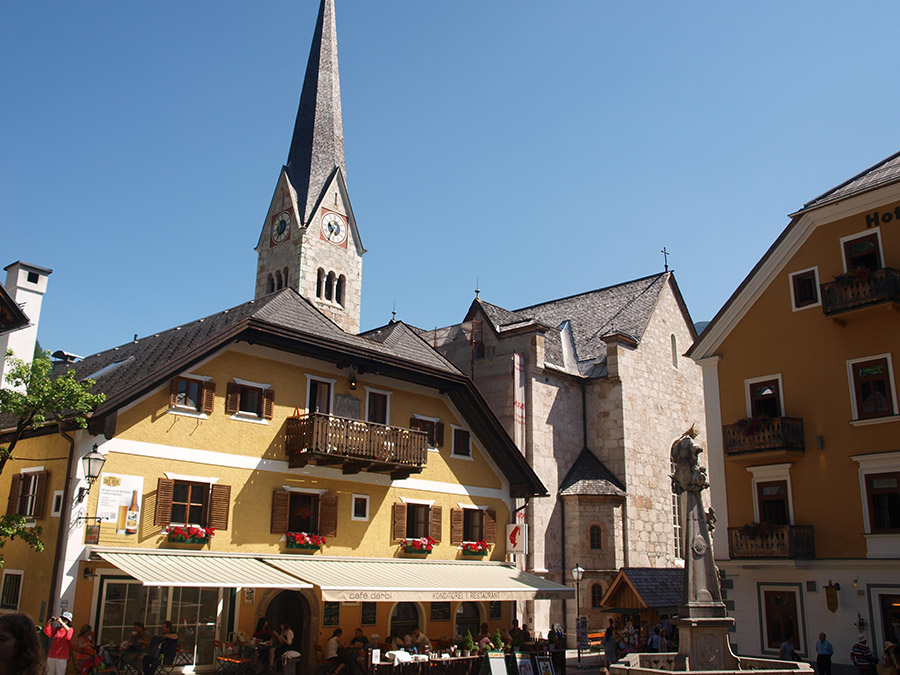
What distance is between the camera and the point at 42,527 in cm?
1872

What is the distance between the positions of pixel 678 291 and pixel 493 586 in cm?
2327

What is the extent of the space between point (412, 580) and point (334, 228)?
39405 millimetres

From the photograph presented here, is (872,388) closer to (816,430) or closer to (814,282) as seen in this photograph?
(816,430)

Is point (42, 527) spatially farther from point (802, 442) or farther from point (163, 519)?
point (802, 442)

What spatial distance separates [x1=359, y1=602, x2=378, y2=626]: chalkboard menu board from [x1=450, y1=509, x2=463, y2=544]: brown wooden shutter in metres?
3.80

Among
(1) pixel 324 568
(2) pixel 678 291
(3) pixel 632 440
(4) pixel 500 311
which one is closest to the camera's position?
(1) pixel 324 568

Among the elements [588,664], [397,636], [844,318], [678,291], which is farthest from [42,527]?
[678,291]

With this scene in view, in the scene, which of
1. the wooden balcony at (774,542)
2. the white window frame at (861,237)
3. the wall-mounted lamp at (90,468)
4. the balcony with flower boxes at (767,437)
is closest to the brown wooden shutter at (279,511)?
the wall-mounted lamp at (90,468)

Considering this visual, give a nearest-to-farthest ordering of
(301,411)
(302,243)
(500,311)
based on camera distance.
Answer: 1. (301,411)
2. (500,311)
3. (302,243)

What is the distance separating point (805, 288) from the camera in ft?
79.5

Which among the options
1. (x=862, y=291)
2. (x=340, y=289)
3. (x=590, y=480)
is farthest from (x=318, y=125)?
(x=862, y=291)

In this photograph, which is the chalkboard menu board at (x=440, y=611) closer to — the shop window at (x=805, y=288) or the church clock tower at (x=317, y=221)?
the shop window at (x=805, y=288)

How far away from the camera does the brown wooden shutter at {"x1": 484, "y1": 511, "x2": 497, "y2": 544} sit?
86.9 ft

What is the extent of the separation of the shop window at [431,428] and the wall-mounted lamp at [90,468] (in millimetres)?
9665
